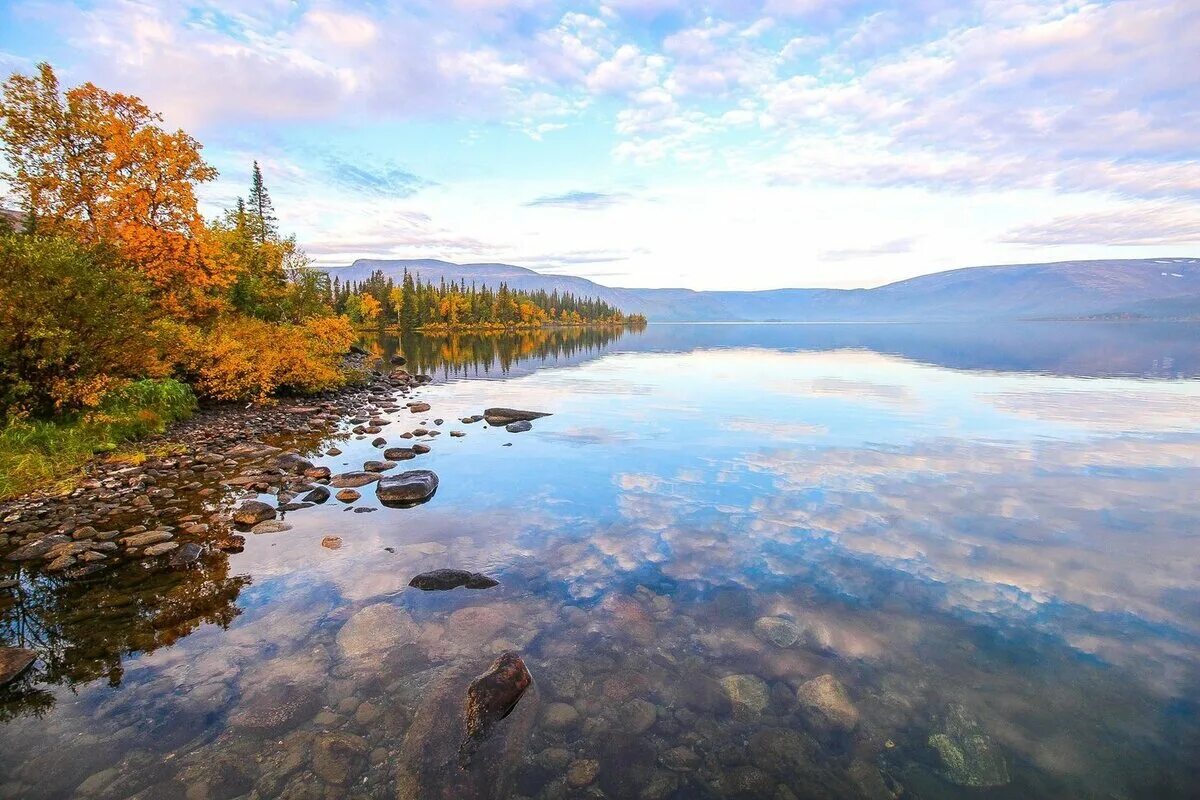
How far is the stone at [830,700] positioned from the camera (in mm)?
7340

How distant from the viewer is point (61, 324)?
16781 mm

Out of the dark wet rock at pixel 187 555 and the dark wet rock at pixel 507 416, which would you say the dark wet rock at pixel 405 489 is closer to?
the dark wet rock at pixel 187 555

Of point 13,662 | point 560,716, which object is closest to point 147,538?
point 13,662

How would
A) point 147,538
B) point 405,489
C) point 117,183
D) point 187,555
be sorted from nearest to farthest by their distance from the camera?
point 187,555 → point 147,538 → point 405,489 → point 117,183

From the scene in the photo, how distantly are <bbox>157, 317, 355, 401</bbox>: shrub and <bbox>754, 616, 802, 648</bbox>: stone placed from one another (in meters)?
24.6

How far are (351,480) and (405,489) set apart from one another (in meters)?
2.54

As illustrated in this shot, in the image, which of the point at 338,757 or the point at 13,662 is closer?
the point at 338,757

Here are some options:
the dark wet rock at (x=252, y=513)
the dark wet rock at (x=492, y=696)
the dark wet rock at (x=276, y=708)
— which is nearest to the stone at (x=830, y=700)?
the dark wet rock at (x=492, y=696)

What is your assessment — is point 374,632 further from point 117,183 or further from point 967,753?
point 117,183

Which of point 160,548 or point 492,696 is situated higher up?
point 160,548

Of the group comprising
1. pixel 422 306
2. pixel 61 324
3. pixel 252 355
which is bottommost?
pixel 252 355

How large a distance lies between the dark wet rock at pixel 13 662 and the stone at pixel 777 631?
11164mm

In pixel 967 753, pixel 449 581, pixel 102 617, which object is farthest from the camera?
pixel 449 581

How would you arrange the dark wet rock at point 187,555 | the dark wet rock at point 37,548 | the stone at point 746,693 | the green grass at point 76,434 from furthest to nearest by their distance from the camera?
the green grass at point 76,434
the dark wet rock at point 187,555
the dark wet rock at point 37,548
the stone at point 746,693
